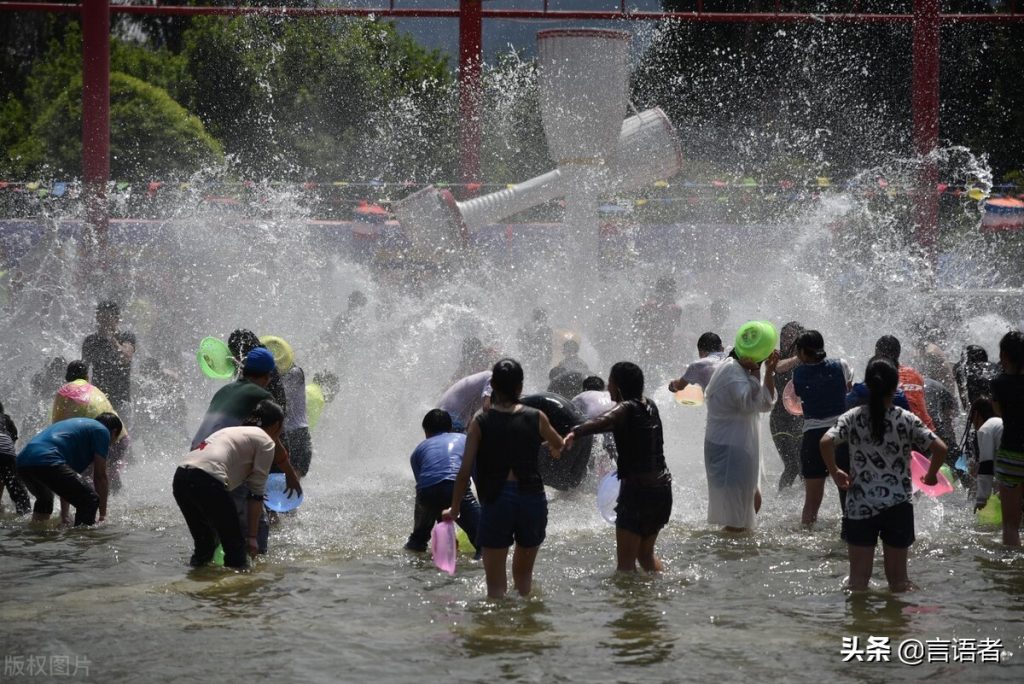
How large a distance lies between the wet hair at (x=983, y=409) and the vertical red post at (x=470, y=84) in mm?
11211

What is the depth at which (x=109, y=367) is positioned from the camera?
11320mm

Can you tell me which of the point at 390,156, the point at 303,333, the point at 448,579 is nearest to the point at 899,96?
A: the point at 390,156

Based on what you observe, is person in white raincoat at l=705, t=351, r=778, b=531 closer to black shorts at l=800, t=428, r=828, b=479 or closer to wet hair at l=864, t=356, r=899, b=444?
black shorts at l=800, t=428, r=828, b=479

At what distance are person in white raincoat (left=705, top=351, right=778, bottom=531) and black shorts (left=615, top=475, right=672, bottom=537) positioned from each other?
1.38 meters

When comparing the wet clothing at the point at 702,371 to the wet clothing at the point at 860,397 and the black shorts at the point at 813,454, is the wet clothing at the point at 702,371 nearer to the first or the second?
the black shorts at the point at 813,454

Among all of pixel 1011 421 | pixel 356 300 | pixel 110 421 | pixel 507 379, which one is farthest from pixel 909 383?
pixel 356 300

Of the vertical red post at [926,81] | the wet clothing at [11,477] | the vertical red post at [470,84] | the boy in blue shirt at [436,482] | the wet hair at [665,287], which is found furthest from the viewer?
the vertical red post at [470,84]

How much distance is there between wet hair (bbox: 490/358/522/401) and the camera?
641 centimetres

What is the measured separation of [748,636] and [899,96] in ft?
78.8

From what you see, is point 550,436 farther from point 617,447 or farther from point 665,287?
point 665,287

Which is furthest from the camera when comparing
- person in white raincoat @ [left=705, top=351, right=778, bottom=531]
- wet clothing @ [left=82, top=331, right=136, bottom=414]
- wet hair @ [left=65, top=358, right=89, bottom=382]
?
wet clothing @ [left=82, top=331, right=136, bottom=414]

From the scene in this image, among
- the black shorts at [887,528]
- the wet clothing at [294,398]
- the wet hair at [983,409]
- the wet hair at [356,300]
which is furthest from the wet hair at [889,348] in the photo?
the wet hair at [356,300]

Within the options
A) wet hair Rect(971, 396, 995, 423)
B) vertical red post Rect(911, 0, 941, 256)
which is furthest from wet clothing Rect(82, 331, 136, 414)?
vertical red post Rect(911, 0, 941, 256)

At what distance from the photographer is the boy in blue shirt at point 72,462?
28.6 ft
